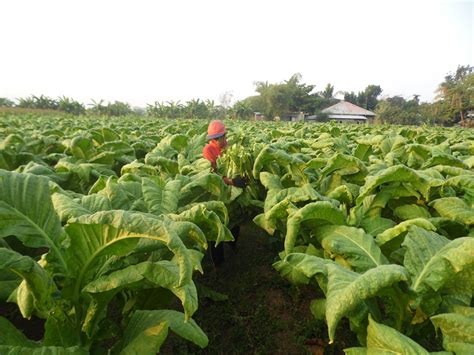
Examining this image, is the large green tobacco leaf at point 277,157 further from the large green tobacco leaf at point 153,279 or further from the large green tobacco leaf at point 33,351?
the large green tobacco leaf at point 33,351

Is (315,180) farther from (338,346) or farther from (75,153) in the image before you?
(75,153)

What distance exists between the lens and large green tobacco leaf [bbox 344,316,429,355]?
1.19 m

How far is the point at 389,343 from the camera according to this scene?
50.1 inches

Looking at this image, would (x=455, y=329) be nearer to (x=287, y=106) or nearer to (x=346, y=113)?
(x=287, y=106)

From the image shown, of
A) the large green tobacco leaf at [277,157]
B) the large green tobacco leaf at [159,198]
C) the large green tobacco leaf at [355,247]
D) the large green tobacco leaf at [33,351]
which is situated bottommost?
the large green tobacco leaf at [33,351]

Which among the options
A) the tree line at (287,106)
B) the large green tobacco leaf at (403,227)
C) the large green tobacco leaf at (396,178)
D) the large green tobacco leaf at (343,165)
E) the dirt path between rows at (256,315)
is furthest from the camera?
the tree line at (287,106)

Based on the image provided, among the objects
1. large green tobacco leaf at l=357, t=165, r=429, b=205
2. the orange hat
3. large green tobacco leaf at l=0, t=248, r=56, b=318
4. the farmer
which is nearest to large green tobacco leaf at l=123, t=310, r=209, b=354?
large green tobacco leaf at l=0, t=248, r=56, b=318

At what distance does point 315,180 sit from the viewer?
3.27 meters

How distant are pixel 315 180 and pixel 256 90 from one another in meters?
62.1

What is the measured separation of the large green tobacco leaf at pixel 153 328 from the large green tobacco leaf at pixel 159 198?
585 millimetres

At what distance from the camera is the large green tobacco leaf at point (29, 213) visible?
1265 mm

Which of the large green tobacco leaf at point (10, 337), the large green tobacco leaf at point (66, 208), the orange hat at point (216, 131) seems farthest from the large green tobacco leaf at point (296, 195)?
the orange hat at point (216, 131)

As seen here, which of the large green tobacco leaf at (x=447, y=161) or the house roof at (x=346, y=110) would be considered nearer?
the large green tobacco leaf at (x=447, y=161)

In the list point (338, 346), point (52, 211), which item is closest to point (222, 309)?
point (338, 346)
